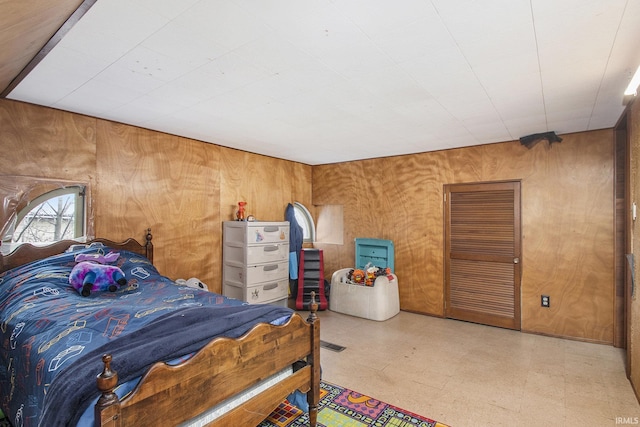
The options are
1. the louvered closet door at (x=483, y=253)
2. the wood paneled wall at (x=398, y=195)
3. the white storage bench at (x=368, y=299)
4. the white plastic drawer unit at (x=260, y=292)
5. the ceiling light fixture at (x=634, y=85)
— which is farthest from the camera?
the white storage bench at (x=368, y=299)

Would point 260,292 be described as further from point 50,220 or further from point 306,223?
point 50,220

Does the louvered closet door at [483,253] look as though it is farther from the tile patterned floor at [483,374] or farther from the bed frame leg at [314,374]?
the bed frame leg at [314,374]

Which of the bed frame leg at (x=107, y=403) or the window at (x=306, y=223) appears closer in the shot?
the bed frame leg at (x=107, y=403)

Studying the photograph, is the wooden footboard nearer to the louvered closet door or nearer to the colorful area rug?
the colorful area rug

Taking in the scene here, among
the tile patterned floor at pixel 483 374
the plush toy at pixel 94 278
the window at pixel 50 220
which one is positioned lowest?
the tile patterned floor at pixel 483 374

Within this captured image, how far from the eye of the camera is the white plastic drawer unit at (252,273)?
157 inches

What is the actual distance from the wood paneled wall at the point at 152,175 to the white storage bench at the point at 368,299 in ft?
4.98

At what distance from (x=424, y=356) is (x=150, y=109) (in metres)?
3.43

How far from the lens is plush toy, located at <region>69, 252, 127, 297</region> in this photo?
2352 mm

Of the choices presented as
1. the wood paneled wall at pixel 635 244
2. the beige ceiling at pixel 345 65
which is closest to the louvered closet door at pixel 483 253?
the beige ceiling at pixel 345 65

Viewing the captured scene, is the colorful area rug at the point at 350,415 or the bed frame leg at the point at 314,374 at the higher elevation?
the bed frame leg at the point at 314,374

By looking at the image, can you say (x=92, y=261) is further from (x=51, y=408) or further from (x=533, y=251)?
(x=533, y=251)

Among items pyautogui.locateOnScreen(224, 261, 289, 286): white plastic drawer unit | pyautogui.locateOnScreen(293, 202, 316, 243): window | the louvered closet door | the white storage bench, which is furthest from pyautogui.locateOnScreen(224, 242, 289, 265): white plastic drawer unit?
the louvered closet door

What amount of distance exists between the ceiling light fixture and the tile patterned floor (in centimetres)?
222
